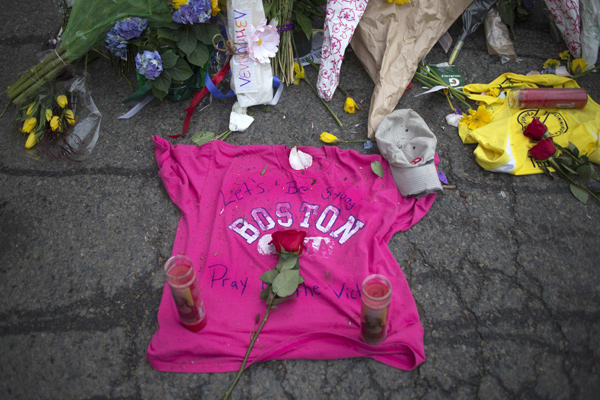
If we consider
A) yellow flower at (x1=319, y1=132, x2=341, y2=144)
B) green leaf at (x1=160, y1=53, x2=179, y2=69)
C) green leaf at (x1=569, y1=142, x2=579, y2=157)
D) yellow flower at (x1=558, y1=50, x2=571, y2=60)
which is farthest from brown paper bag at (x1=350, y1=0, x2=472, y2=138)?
green leaf at (x1=160, y1=53, x2=179, y2=69)

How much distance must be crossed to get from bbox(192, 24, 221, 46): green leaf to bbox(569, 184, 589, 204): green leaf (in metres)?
2.11

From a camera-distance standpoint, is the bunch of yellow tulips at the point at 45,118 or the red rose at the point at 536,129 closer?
the red rose at the point at 536,129

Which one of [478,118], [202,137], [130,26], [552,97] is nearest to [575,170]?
[552,97]

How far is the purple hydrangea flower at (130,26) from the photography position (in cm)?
240

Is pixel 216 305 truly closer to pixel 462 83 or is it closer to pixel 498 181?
pixel 498 181

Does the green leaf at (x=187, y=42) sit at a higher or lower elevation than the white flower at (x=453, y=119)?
higher

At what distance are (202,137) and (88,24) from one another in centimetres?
84

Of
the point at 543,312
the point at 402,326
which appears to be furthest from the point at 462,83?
the point at 402,326

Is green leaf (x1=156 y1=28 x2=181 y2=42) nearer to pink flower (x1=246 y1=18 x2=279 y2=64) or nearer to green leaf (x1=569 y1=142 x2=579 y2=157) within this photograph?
pink flower (x1=246 y1=18 x2=279 y2=64)

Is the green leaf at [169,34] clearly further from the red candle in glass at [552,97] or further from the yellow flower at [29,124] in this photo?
the red candle in glass at [552,97]

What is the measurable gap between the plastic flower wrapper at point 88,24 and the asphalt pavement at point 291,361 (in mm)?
306

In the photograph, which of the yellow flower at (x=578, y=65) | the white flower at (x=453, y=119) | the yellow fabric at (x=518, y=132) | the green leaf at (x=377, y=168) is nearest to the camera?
the green leaf at (x=377, y=168)

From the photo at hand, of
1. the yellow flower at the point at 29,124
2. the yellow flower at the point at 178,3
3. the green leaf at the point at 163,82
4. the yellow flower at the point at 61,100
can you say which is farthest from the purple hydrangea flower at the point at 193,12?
the yellow flower at the point at 29,124

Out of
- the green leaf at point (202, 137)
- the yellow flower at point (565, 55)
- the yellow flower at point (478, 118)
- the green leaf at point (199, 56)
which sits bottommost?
the green leaf at point (202, 137)
